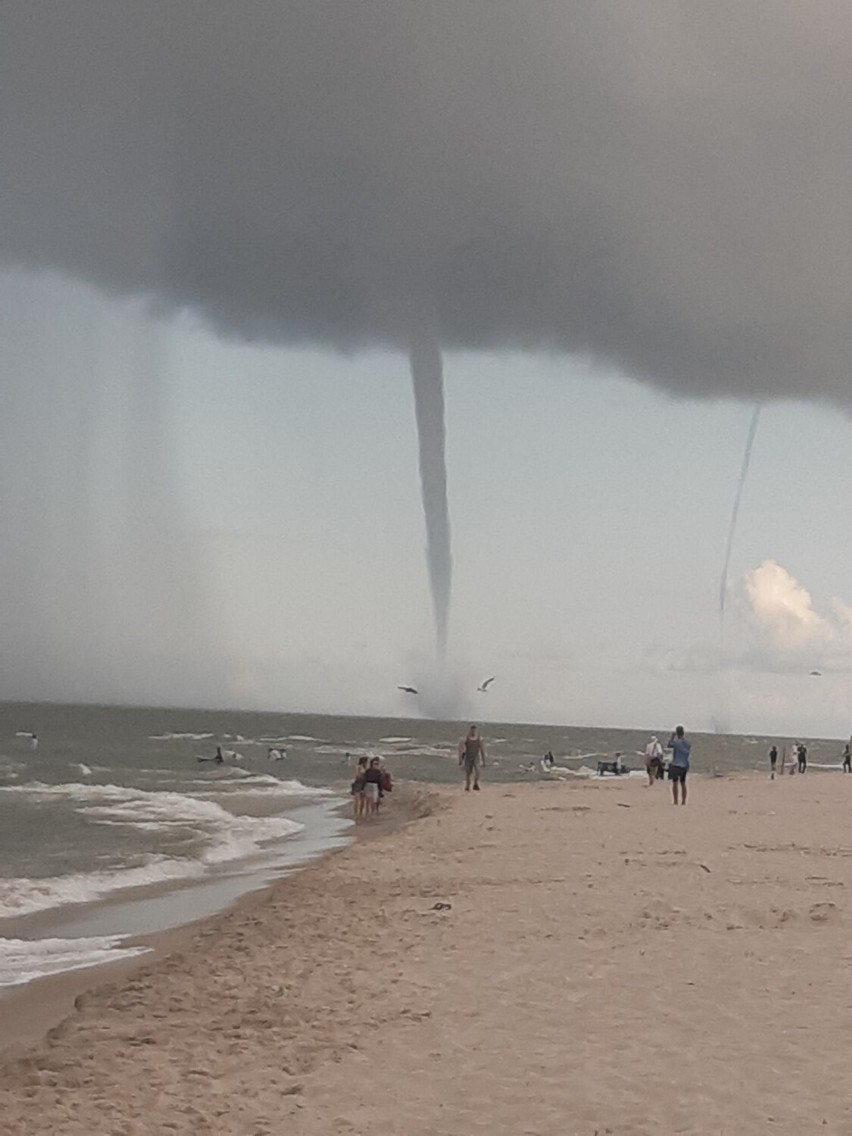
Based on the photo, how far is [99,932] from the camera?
14.2 metres

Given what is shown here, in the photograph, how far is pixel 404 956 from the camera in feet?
34.5

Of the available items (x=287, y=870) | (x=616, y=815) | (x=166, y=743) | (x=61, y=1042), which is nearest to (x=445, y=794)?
(x=616, y=815)

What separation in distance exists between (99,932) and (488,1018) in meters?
7.56

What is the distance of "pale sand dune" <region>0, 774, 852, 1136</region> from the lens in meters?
6.53

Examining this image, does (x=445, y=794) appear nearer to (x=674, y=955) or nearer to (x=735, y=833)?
(x=735, y=833)

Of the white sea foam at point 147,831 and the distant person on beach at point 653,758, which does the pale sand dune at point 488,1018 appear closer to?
the white sea foam at point 147,831

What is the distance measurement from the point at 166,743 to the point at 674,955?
82.1 meters

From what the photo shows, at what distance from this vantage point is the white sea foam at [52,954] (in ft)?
38.3

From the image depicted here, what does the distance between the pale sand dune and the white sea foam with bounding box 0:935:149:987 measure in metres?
1.10

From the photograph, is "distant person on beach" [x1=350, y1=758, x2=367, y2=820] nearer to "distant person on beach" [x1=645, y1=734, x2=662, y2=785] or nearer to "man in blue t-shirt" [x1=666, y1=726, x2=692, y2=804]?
"man in blue t-shirt" [x1=666, y1=726, x2=692, y2=804]

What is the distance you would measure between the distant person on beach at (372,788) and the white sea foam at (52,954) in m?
16.8

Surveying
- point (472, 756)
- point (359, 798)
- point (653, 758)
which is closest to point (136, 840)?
point (359, 798)

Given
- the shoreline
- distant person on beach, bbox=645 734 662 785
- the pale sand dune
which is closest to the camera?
the pale sand dune

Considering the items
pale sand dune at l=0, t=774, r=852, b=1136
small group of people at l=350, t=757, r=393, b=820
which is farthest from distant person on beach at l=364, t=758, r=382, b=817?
pale sand dune at l=0, t=774, r=852, b=1136
